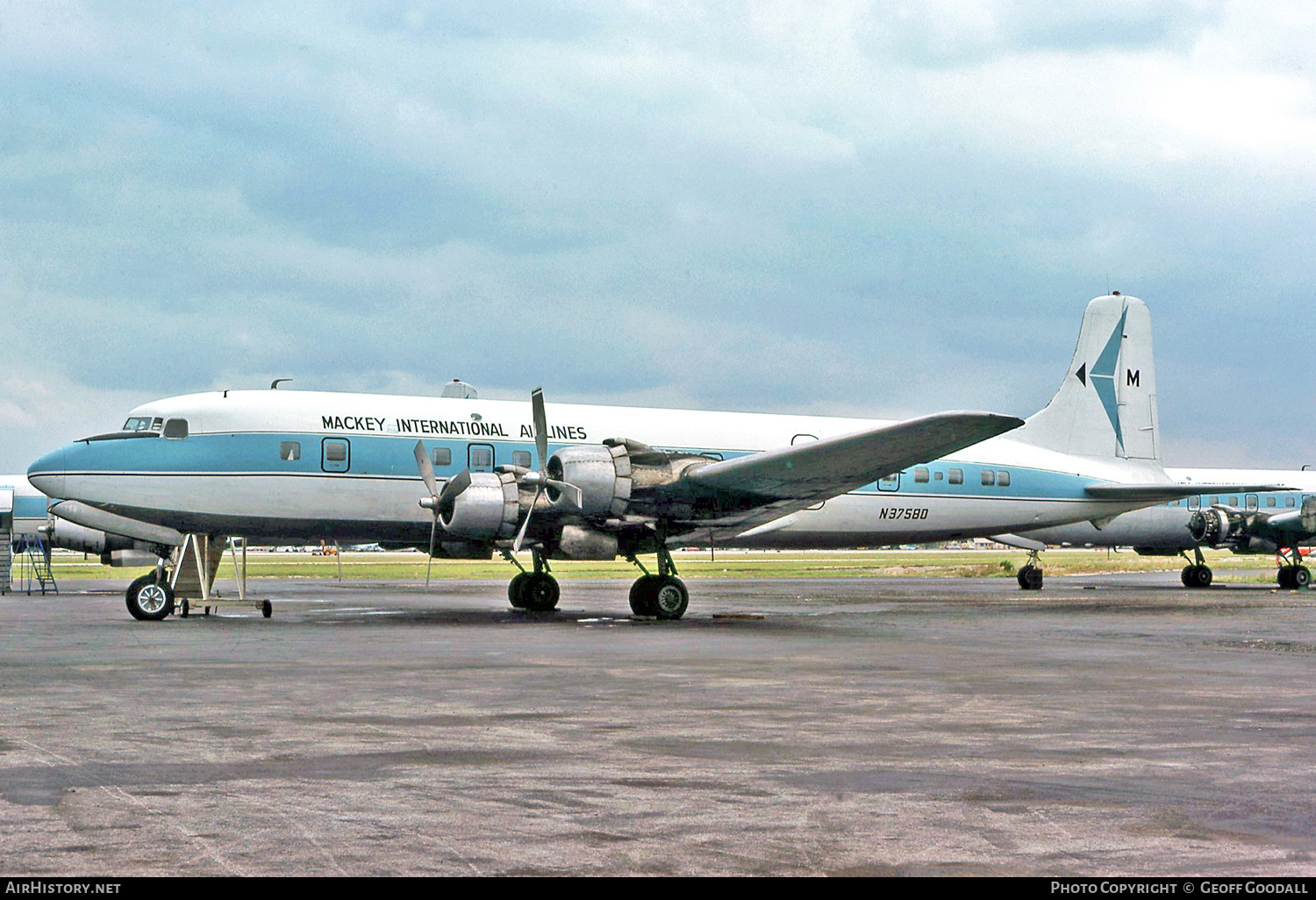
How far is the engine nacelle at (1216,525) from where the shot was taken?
41562 mm

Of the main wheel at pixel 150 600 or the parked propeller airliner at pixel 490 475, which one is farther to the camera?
the main wheel at pixel 150 600

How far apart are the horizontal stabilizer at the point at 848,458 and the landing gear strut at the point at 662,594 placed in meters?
2.05

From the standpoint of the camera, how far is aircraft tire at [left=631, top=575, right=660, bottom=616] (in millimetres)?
23516

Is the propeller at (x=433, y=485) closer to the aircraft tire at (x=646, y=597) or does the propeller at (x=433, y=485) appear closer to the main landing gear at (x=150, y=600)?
the aircraft tire at (x=646, y=597)

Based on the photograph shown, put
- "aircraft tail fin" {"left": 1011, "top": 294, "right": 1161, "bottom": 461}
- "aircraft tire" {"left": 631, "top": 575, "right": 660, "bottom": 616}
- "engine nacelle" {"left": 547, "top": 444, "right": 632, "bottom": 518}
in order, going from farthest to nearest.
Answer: "aircraft tail fin" {"left": 1011, "top": 294, "right": 1161, "bottom": 461} < "aircraft tire" {"left": 631, "top": 575, "right": 660, "bottom": 616} < "engine nacelle" {"left": 547, "top": 444, "right": 632, "bottom": 518}

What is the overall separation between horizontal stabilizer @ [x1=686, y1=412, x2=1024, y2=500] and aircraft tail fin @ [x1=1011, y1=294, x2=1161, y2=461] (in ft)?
40.9

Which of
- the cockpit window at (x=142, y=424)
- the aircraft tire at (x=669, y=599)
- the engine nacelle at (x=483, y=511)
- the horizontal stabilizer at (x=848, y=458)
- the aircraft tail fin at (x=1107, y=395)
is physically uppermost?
the aircraft tail fin at (x=1107, y=395)

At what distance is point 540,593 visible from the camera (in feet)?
84.0

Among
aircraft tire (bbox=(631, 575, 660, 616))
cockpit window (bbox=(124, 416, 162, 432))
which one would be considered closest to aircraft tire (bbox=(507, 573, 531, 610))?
aircraft tire (bbox=(631, 575, 660, 616))

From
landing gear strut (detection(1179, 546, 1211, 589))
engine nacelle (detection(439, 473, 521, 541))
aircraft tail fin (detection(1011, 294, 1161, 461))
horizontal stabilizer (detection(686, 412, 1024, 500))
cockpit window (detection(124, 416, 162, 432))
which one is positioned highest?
aircraft tail fin (detection(1011, 294, 1161, 461))

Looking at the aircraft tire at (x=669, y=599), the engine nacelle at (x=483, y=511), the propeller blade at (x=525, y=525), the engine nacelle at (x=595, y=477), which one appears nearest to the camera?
the engine nacelle at (x=595, y=477)

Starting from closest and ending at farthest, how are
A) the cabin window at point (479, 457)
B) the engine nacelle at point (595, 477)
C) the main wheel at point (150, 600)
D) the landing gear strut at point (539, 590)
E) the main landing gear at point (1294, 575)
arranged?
the engine nacelle at point (595, 477)
the main wheel at point (150, 600)
the cabin window at point (479, 457)
the landing gear strut at point (539, 590)
the main landing gear at point (1294, 575)

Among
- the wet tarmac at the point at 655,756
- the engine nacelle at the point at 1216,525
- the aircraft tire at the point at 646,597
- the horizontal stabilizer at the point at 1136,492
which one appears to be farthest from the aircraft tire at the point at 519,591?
the engine nacelle at the point at 1216,525

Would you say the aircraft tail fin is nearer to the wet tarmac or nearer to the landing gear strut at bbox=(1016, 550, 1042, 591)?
the landing gear strut at bbox=(1016, 550, 1042, 591)
